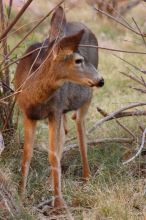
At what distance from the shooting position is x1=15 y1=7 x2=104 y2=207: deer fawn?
6.02 m

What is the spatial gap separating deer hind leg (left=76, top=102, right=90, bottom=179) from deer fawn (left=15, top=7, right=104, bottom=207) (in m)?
0.42

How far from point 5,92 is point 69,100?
779mm

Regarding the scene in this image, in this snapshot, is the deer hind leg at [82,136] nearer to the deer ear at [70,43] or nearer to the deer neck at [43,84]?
the deer neck at [43,84]

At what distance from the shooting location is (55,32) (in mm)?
6402

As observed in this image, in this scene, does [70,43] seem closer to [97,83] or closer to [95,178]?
[97,83]

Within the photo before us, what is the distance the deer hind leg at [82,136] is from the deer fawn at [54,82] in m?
0.42

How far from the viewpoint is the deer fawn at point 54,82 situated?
6016 mm

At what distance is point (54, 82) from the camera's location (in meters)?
6.16

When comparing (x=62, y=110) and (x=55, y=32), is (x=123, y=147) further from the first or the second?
(x=55, y=32)

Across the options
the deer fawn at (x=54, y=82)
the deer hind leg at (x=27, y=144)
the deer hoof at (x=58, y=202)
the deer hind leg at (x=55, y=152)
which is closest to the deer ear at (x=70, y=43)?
the deer fawn at (x=54, y=82)

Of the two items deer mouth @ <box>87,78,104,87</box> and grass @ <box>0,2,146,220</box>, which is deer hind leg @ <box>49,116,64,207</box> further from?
deer mouth @ <box>87,78,104,87</box>

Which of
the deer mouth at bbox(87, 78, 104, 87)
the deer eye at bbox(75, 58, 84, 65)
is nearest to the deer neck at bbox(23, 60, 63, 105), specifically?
the deer eye at bbox(75, 58, 84, 65)

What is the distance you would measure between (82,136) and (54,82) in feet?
4.96

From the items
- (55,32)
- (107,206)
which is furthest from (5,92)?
(107,206)
